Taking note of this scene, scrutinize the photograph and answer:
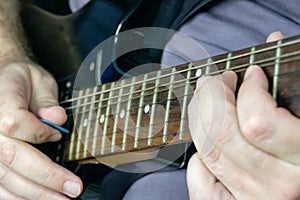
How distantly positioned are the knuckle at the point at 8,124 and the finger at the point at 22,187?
0.07 m

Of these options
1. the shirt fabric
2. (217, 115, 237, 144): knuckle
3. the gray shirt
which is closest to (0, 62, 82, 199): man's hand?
the shirt fabric

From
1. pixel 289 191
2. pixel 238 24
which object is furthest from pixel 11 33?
pixel 289 191

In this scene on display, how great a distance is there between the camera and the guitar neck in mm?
624

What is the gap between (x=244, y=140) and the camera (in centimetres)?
61

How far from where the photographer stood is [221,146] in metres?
0.63

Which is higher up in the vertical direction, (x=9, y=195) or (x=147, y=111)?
(x=147, y=111)

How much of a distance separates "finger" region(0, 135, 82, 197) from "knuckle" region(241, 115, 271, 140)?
40 centimetres

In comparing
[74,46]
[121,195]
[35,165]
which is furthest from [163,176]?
[74,46]

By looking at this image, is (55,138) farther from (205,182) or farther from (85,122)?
(205,182)

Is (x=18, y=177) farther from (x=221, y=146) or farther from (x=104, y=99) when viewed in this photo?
(x=221, y=146)

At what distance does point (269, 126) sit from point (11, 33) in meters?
0.73

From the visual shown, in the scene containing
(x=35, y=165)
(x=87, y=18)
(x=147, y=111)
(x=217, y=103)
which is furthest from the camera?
(x=87, y=18)

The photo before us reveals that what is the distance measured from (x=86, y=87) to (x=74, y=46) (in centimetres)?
12

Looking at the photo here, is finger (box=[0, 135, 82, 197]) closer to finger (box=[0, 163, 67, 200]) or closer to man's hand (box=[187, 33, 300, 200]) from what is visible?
finger (box=[0, 163, 67, 200])
